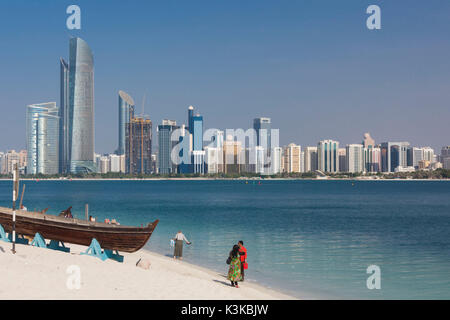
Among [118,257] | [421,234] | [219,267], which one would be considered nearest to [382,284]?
[219,267]

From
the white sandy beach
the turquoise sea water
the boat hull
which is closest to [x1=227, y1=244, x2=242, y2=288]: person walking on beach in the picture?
the white sandy beach

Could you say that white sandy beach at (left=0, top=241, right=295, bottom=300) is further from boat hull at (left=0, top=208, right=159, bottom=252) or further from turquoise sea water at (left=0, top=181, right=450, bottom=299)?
turquoise sea water at (left=0, top=181, right=450, bottom=299)

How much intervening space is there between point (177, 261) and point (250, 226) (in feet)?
60.4

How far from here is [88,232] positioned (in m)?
18.5

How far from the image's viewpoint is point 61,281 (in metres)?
13.4

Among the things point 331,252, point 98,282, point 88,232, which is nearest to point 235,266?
point 98,282

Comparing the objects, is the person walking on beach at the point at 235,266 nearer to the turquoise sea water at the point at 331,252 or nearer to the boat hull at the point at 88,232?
the turquoise sea water at the point at 331,252

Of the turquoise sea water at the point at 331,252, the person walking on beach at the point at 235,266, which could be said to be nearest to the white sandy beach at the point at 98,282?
the person walking on beach at the point at 235,266

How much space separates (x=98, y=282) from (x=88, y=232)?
16.6 ft

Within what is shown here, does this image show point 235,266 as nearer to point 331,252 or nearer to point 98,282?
point 98,282

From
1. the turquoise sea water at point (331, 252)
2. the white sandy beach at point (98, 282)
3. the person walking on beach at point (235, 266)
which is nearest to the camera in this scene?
the white sandy beach at point (98, 282)

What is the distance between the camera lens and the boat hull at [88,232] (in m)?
18.1

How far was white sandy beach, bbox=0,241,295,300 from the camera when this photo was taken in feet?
40.3

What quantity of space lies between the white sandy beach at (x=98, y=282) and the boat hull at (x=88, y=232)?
968mm
